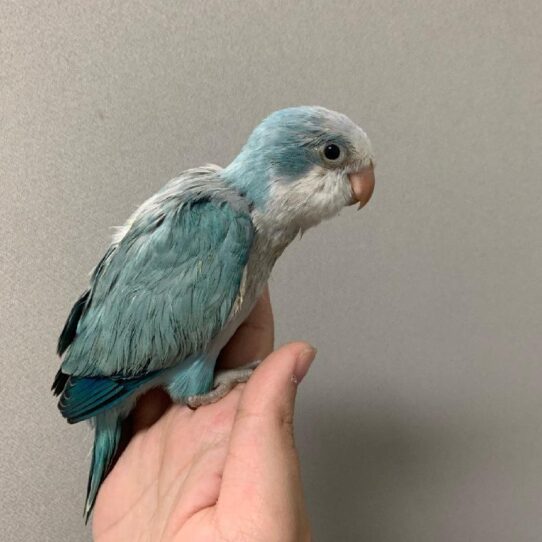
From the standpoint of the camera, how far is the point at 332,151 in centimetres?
87

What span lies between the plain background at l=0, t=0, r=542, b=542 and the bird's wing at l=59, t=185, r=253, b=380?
390mm

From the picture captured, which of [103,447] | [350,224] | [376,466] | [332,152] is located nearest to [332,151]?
[332,152]

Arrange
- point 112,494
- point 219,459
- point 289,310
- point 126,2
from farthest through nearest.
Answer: point 289,310, point 126,2, point 112,494, point 219,459

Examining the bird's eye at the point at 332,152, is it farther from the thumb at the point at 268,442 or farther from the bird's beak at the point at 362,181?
the thumb at the point at 268,442

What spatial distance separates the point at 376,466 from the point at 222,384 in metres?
0.54

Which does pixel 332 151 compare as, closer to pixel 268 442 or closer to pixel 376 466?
pixel 268 442

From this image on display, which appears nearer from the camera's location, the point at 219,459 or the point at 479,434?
the point at 219,459

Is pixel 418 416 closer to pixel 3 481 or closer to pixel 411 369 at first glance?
pixel 411 369

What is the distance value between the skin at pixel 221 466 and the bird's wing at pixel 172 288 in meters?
0.13

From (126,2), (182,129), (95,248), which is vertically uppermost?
(126,2)

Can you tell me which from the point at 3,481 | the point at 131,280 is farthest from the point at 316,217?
the point at 3,481

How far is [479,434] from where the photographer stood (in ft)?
4.33

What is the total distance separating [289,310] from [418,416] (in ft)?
1.32

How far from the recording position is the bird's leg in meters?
0.92
